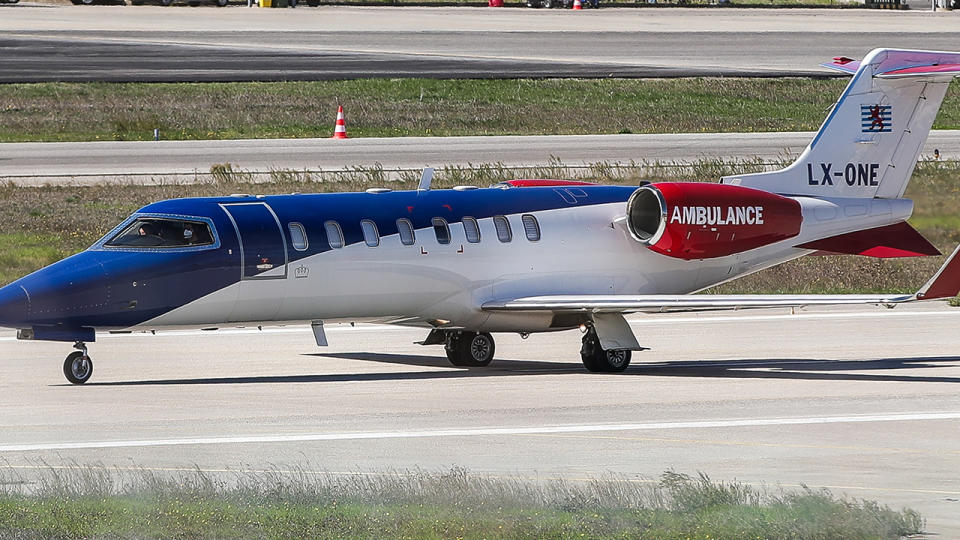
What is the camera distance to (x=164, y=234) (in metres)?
21.5

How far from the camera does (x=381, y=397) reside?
2034cm

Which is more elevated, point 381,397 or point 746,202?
point 746,202

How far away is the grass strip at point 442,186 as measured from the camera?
31438 mm

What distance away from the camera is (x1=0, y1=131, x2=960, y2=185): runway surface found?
139ft

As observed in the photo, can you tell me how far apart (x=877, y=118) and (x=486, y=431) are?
11677mm

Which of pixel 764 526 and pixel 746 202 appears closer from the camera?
pixel 764 526

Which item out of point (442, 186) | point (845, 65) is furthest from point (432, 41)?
point (845, 65)

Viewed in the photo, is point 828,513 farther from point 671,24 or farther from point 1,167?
point 671,24

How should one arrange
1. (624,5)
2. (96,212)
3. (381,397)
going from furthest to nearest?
(624,5) < (96,212) < (381,397)

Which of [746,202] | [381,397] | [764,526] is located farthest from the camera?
[746,202]

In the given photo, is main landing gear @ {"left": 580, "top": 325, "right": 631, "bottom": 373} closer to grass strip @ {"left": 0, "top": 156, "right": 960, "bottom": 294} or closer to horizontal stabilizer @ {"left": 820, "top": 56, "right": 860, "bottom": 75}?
grass strip @ {"left": 0, "top": 156, "right": 960, "bottom": 294}

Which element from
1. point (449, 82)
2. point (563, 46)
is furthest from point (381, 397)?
point (563, 46)

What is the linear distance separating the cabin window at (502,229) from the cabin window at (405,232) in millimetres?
1462

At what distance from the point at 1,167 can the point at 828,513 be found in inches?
1358
